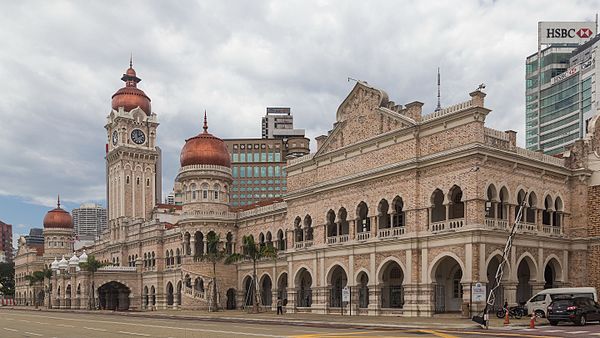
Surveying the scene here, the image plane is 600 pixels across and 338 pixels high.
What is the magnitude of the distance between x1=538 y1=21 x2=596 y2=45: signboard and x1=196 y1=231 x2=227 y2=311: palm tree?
104846 millimetres

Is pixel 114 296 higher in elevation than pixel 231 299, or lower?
lower

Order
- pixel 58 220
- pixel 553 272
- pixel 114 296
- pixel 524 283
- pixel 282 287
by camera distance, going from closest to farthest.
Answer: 1. pixel 553 272
2. pixel 524 283
3. pixel 282 287
4. pixel 114 296
5. pixel 58 220

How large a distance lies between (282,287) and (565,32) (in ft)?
352

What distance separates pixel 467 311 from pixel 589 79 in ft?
345

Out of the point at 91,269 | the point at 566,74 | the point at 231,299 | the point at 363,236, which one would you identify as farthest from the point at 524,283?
the point at 566,74

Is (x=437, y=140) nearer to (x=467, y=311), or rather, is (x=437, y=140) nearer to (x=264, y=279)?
(x=467, y=311)

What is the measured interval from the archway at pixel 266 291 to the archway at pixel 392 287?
71.4ft

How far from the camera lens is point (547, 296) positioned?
4119 cm

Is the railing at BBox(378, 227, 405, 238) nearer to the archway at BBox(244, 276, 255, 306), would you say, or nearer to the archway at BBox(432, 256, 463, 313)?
the archway at BBox(432, 256, 463, 313)

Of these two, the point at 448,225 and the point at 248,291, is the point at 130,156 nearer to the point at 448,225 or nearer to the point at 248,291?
the point at 248,291

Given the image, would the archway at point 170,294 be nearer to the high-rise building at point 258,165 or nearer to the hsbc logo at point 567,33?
the high-rise building at point 258,165

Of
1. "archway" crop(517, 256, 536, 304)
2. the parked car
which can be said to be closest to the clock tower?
"archway" crop(517, 256, 536, 304)

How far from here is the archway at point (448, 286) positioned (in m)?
47.6

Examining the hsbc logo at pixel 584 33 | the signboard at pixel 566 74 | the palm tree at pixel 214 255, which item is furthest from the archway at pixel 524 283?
the hsbc logo at pixel 584 33
